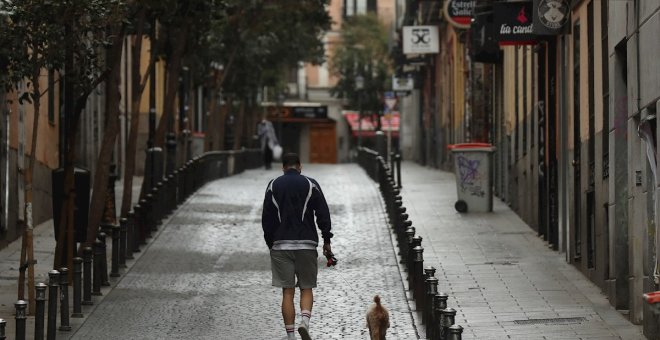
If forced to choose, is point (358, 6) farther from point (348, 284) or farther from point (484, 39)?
point (348, 284)

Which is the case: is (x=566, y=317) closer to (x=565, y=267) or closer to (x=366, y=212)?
(x=565, y=267)

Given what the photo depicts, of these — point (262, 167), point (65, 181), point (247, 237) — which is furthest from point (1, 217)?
point (262, 167)

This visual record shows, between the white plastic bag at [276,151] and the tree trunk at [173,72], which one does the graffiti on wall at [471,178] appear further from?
the white plastic bag at [276,151]

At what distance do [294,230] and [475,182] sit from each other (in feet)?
44.4

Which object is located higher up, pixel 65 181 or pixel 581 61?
pixel 581 61

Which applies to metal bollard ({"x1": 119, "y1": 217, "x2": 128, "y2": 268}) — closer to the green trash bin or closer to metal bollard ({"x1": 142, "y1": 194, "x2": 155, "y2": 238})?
metal bollard ({"x1": 142, "y1": 194, "x2": 155, "y2": 238})


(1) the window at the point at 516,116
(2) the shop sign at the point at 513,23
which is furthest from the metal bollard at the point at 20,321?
(1) the window at the point at 516,116

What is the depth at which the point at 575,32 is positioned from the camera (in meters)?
21.6

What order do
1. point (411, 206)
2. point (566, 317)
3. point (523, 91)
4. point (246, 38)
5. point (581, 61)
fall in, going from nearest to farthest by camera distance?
point (566, 317) < point (581, 61) < point (523, 91) < point (411, 206) < point (246, 38)

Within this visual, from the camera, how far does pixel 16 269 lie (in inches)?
857

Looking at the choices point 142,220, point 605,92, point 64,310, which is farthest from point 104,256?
point 605,92

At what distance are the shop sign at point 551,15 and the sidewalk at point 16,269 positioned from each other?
6.26m

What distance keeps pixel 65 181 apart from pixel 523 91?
10.9 m

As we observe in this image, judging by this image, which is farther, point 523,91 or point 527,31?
point 523,91
